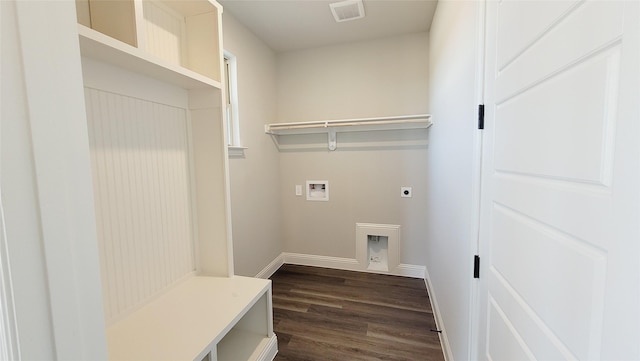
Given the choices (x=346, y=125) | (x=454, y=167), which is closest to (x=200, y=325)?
(x=454, y=167)

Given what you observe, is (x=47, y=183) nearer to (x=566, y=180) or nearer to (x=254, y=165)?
(x=566, y=180)

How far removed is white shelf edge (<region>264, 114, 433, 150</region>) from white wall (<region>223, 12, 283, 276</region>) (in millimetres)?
205

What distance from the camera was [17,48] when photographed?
353mm

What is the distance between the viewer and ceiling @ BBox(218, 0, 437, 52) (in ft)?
7.05

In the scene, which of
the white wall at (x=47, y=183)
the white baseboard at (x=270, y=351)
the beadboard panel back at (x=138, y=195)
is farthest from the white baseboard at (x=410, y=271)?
the white wall at (x=47, y=183)

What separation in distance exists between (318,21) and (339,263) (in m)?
2.54

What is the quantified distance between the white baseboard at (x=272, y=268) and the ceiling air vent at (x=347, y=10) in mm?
2576

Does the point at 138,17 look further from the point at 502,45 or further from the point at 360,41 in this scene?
the point at 360,41

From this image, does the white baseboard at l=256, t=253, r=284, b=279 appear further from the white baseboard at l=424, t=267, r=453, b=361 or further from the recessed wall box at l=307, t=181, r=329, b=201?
the white baseboard at l=424, t=267, r=453, b=361

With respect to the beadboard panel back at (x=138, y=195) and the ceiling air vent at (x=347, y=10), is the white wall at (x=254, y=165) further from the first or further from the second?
the ceiling air vent at (x=347, y=10)

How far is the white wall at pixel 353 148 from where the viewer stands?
2.76m

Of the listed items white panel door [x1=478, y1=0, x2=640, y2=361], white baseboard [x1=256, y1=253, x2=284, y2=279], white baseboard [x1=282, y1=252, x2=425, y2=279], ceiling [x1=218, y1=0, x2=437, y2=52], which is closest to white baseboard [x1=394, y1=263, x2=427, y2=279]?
white baseboard [x1=282, y1=252, x2=425, y2=279]

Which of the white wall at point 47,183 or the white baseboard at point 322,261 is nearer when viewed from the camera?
the white wall at point 47,183

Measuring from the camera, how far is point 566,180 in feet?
1.96
